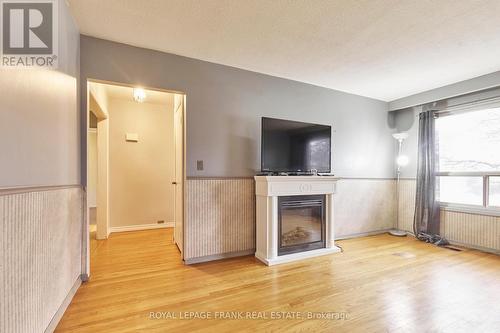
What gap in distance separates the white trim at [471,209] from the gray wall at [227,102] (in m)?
1.45

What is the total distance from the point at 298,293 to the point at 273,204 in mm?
1016

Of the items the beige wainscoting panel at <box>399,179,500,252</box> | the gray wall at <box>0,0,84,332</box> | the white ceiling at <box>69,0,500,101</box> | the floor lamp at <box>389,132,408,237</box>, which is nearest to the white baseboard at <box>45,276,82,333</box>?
the gray wall at <box>0,0,84,332</box>

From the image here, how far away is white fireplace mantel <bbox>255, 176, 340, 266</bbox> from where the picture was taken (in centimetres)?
281

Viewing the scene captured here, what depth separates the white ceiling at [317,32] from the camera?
191 cm

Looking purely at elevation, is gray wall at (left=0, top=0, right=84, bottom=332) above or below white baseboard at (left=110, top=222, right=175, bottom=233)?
above

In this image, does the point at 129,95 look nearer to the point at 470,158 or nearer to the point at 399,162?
the point at 399,162

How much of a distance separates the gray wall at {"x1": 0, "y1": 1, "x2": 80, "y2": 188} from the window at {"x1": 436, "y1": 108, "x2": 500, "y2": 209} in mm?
5077

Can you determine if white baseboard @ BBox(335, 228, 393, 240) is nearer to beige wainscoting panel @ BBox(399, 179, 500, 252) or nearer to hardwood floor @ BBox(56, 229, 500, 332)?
beige wainscoting panel @ BBox(399, 179, 500, 252)

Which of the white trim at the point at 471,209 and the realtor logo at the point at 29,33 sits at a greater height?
the realtor logo at the point at 29,33

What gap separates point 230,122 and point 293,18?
1364 millimetres

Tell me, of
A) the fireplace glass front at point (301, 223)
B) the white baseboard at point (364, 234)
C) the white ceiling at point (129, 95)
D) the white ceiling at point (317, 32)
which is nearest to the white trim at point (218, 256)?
the fireplace glass front at point (301, 223)

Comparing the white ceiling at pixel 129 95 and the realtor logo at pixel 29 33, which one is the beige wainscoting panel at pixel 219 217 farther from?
the white ceiling at pixel 129 95

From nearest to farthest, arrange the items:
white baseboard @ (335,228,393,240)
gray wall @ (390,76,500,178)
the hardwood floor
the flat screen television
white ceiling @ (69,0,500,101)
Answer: the hardwood floor
white ceiling @ (69,0,500,101)
the flat screen television
gray wall @ (390,76,500,178)
white baseboard @ (335,228,393,240)

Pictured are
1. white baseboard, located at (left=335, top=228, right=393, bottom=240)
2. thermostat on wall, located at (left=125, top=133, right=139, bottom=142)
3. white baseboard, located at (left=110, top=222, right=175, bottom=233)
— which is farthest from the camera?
thermostat on wall, located at (left=125, top=133, right=139, bottom=142)
